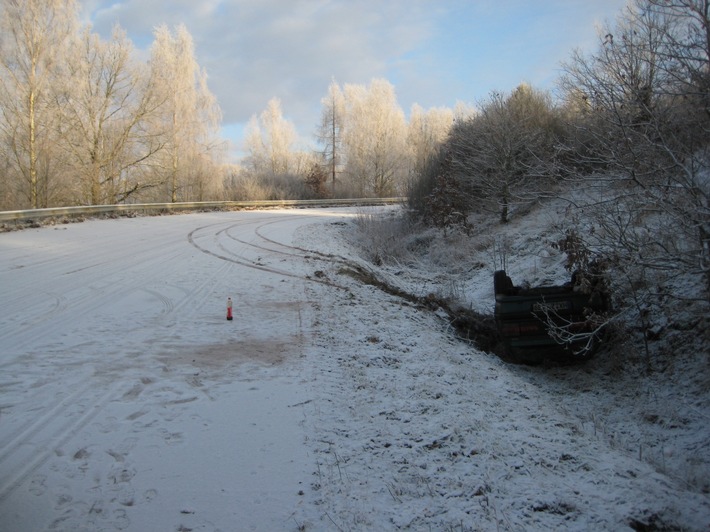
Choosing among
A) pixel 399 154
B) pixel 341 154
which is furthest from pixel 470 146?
pixel 341 154

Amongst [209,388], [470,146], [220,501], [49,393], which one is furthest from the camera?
[470,146]

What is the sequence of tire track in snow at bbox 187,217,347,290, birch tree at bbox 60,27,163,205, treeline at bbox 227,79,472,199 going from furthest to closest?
1. treeline at bbox 227,79,472,199
2. birch tree at bbox 60,27,163,205
3. tire track in snow at bbox 187,217,347,290

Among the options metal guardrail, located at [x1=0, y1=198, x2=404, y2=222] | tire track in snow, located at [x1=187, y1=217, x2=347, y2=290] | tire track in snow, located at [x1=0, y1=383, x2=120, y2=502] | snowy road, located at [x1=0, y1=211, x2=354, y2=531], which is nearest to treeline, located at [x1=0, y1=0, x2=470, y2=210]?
metal guardrail, located at [x1=0, y1=198, x2=404, y2=222]

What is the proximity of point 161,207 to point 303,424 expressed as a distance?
25159mm

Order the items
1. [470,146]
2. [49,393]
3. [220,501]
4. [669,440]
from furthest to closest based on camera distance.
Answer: [470,146], [669,440], [49,393], [220,501]

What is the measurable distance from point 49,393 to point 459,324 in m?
7.42

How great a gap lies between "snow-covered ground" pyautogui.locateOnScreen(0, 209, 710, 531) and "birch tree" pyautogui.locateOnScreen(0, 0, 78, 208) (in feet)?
67.5

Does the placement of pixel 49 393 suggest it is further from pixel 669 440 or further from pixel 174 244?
pixel 174 244

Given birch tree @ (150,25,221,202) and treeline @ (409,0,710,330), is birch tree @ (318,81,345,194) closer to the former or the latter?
birch tree @ (150,25,221,202)

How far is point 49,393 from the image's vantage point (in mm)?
4543

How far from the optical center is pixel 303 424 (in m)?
4.42

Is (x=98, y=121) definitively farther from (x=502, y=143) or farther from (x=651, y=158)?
(x=651, y=158)

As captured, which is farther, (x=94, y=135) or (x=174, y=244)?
(x=94, y=135)

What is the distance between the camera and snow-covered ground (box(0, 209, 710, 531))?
10.8 feet
